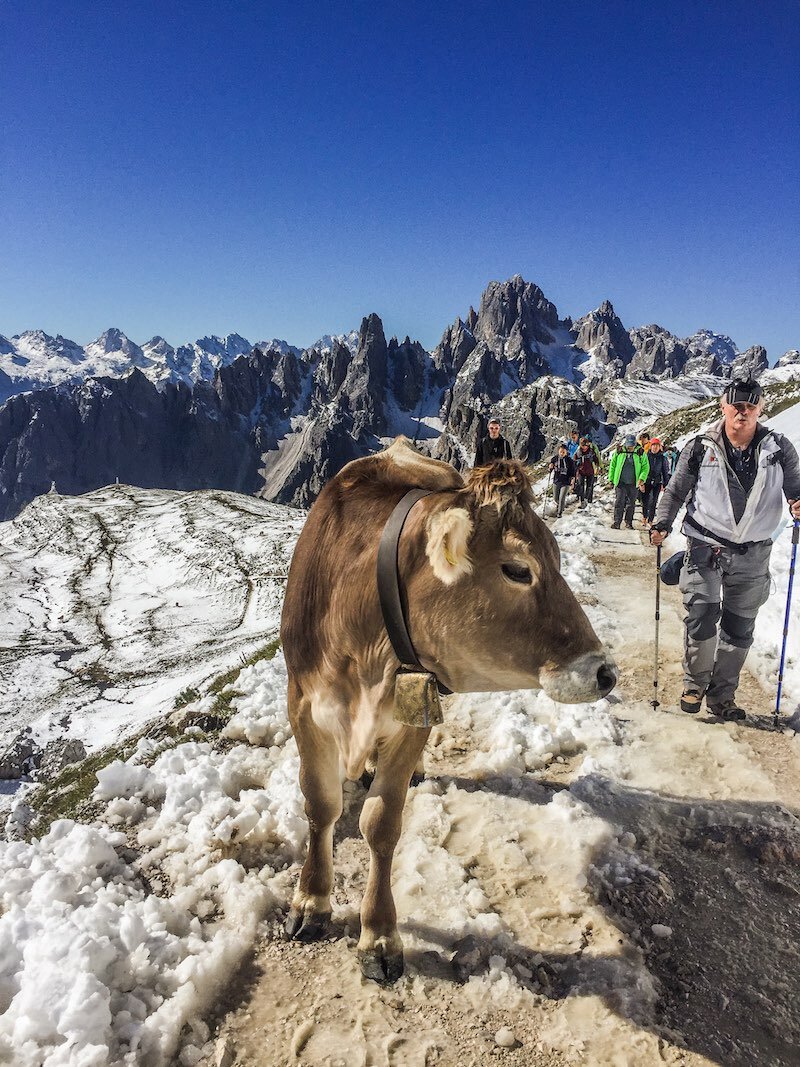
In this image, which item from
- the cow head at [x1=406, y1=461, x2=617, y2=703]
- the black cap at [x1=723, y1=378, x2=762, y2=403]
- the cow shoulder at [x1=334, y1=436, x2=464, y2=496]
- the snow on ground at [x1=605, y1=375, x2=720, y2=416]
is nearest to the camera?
the cow head at [x1=406, y1=461, x2=617, y2=703]

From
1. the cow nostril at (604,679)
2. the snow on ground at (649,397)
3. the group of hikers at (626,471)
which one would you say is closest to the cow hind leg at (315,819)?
the cow nostril at (604,679)

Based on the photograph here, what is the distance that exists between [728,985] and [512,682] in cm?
242

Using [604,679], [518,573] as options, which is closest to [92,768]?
[518,573]

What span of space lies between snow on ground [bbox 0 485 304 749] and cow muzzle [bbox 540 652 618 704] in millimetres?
7891

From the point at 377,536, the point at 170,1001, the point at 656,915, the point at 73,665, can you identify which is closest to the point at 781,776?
the point at 656,915

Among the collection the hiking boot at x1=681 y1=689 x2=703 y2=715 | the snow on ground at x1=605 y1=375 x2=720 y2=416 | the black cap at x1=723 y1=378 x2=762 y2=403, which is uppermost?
the snow on ground at x1=605 y1=375 x2=720 y2=416

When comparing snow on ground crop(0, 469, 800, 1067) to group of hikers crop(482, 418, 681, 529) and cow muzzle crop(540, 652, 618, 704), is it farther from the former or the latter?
group of hikers crop(482, 418, 681, 529)

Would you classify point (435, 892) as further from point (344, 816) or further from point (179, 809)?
point (179, 809)

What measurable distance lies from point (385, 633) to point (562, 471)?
1942 cm

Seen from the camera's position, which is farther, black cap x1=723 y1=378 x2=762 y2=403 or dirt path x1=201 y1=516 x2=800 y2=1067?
black cap x1=723 y1=378 x2=762 y2=403

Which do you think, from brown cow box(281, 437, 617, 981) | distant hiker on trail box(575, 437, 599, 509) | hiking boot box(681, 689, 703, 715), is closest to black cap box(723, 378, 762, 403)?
hiking boot box(681, 689, 703, 715)

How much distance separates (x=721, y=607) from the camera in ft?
22.4

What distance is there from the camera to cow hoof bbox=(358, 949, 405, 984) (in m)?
3.46

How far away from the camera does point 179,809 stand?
15.2 feet
